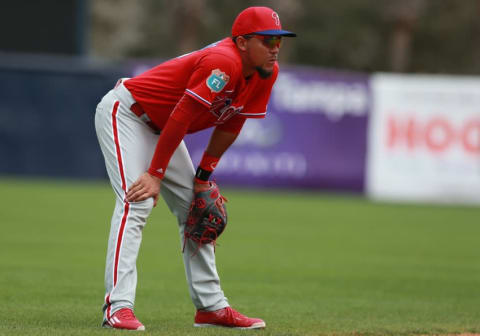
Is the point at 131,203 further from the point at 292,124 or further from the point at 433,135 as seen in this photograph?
the point at 433,135

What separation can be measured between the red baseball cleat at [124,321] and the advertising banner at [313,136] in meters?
12.8

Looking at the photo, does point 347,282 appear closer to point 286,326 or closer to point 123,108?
point 286,326

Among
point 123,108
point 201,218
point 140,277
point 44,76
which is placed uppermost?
point 44,76

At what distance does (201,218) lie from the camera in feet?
18.5

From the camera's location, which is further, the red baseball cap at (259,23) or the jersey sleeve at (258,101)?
the jersey sleeve at (258,101)

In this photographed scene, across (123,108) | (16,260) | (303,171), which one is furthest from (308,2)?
(123,108)

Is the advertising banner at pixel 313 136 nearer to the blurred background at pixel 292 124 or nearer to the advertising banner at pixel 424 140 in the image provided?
the blurred background at pixel 292 124

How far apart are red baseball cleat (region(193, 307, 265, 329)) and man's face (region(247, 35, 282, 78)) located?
152 centimetres

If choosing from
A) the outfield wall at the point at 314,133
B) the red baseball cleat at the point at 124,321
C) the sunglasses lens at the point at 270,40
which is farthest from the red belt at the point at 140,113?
the outfield wall at the point at 314,133

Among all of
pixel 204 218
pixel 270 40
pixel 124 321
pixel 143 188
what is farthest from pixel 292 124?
pixel 124 321

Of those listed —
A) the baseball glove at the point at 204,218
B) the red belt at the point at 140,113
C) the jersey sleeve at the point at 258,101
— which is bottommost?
the baseball glove at the point at 204,218

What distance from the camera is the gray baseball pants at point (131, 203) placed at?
5.29 meters

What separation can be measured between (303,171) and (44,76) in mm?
5398

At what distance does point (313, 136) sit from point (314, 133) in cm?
6
